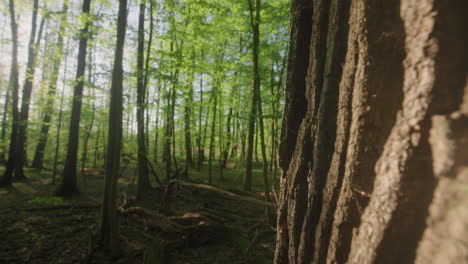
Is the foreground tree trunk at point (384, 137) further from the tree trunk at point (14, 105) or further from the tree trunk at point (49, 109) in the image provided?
the tree trunk at point (49, 109)

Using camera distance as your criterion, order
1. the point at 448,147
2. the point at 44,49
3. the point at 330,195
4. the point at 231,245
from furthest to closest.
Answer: the point at 44,49, the point at 231,245, the point at 330,195, the point at 448,147

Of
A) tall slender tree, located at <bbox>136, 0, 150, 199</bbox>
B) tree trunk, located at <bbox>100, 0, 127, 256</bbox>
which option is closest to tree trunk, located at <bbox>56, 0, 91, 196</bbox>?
tall slender tree, located at <bbox>136, 0, 150, 199</bbox>

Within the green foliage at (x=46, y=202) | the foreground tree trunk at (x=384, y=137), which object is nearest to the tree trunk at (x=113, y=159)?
the foreground tree trunk at (x=384, y=137)

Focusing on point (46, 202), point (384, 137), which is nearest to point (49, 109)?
point (46, 202)

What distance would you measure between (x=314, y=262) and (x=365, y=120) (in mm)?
626

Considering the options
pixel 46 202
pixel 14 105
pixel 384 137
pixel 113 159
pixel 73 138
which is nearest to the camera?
pixel 384 137

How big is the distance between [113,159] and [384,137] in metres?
4.86

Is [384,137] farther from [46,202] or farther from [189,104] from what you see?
[46,202]

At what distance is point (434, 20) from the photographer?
55 centimetres

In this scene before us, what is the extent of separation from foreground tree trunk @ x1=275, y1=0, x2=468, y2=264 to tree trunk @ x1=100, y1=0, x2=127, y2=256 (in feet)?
14.5

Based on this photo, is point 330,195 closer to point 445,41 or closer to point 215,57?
point 445,41

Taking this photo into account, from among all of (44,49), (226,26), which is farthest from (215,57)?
(44,49)

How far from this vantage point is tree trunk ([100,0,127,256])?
4262mm

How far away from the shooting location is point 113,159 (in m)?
4.37
